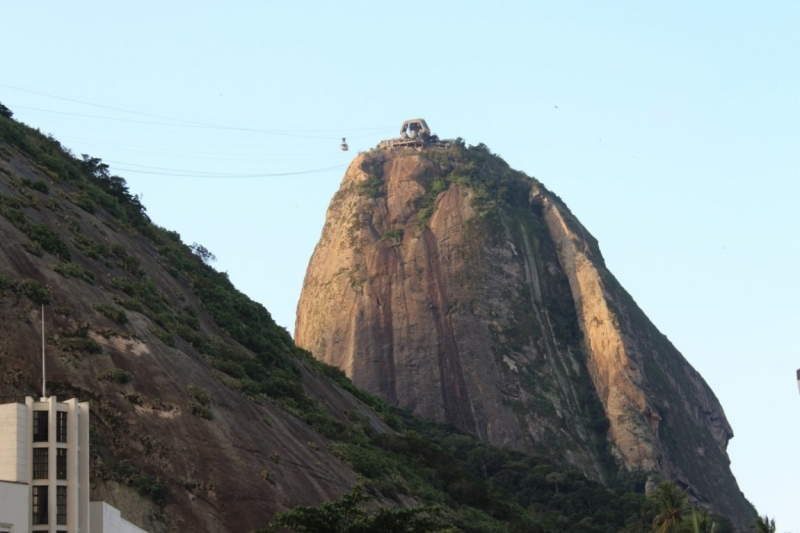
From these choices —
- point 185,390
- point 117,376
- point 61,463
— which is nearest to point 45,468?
point 61,463

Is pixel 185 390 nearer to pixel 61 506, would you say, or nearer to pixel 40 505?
pixel 61 506

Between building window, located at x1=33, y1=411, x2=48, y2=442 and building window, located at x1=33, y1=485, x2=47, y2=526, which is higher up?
building window, located at x1=33, y1=411, x2=48, y2=442

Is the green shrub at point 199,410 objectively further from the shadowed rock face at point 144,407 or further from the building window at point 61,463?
the building window at point 61,463

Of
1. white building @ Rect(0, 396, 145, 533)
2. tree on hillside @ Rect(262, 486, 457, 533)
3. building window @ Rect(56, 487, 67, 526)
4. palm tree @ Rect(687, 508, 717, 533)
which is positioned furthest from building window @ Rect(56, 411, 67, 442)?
palm tree @ Rect(687, 508, 717, 533)

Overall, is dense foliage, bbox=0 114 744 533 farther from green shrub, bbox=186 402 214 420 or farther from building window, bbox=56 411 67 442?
building window, bbox=56 411 67 442

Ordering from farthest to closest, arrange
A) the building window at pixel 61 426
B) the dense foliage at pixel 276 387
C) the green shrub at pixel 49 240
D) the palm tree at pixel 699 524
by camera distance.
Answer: the dense foliage at pixel 276 387 → the green shrub at pixel 49 240 → the palm tree at pixel 699 524 → the building window at pixel 61 426

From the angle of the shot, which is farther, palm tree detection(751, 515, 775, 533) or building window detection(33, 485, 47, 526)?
palm tree detection(751, 515, 775, 533)

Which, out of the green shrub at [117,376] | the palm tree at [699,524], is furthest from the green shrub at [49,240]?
the palm tree at [699,524]
